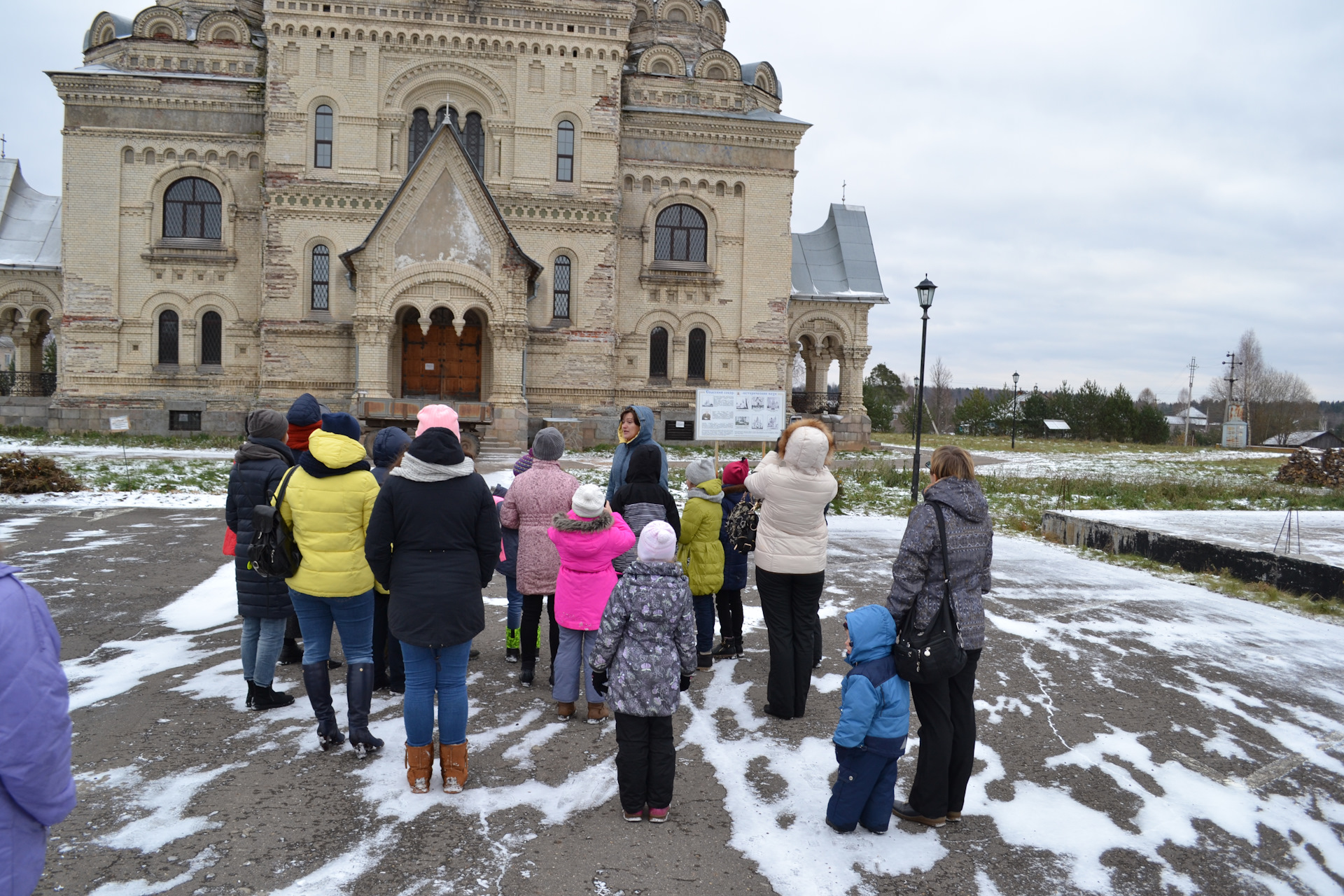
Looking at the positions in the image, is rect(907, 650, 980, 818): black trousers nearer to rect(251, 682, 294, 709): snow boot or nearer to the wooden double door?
rect(251, 682, 294, 709): snow boot

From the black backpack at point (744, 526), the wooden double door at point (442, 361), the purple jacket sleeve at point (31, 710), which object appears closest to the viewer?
the purple jacket sleeve at point (31, 710)

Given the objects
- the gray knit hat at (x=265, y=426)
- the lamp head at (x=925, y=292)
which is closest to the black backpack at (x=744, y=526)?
the gray knit hat at (x=265, y=426)

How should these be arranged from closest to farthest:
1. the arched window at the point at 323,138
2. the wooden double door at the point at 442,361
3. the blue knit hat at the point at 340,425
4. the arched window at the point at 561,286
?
the blue knit hat at the point at 340,425 → the arched window at the point at 323,138 → the wooden double door at the point at 442,361 → the arched window at the point at 561,286

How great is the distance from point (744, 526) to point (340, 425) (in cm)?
280

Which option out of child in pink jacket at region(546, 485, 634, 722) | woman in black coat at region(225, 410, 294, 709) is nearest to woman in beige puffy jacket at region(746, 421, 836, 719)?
child in pink jacket at region(546, 485, 634, 722)

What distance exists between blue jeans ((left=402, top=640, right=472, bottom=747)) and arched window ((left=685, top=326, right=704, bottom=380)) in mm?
24293

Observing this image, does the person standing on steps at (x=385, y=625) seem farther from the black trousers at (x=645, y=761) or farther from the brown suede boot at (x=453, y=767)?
the black trousers at (x=645, y=761)

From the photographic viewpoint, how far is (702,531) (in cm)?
616

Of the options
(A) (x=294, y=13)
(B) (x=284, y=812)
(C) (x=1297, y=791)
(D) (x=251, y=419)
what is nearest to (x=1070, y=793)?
(C) (x=1297, y=791)

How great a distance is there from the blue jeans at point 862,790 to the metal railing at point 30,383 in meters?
30.9

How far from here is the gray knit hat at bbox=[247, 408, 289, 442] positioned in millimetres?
5332

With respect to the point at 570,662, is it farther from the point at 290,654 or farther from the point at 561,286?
the point at 561,286

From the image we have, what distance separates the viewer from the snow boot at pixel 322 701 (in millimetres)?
4707

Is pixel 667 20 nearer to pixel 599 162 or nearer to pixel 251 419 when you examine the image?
pixel 599 162
